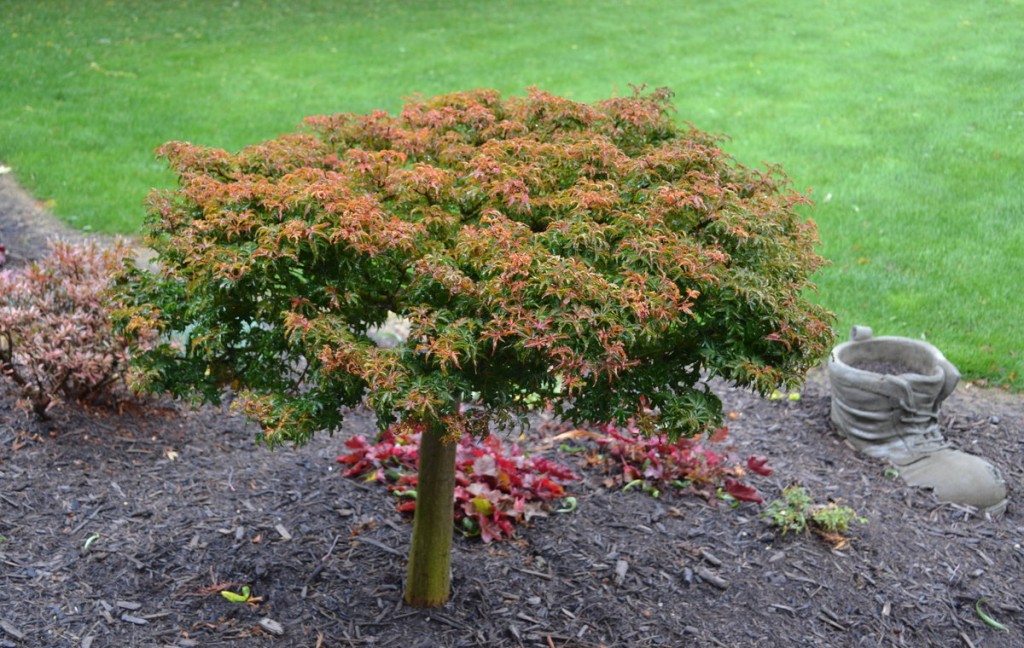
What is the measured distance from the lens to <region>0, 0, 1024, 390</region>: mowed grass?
314 inches

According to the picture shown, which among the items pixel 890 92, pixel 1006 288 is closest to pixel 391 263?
pixel 1006 288

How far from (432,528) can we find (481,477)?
804 mm

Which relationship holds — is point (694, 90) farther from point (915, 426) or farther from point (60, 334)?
point (60, 334)

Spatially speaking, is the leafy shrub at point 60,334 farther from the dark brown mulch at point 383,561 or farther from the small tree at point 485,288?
the small tree at point 485,288

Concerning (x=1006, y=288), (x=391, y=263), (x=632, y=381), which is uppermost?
(x=391, y=263)

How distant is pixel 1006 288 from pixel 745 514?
381 centimetres

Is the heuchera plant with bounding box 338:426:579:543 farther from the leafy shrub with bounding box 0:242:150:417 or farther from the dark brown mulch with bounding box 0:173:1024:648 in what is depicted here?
the leafy shrub with bounding box 0:242:150:417

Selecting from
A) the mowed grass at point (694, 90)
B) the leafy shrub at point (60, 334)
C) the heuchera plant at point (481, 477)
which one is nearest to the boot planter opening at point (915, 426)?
the mowed grass at point (694, 90)

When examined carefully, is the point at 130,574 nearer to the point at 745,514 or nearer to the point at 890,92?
the point at 745,514

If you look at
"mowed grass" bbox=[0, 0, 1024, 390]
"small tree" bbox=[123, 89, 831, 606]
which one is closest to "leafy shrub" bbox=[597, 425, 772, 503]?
"small tree" bbox=[123, 89, 831, 606]

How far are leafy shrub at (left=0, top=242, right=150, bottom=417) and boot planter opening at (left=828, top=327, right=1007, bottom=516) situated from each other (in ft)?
12.0

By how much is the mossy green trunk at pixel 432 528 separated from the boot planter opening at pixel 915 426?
250cm

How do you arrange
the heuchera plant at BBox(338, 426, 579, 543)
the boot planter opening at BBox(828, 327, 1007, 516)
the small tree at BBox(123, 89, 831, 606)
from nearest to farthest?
the small tree at BBox(123, 89, 831, 606) < the heuchera plant at BBox(338, 426, 579, 543) < the boot planter opening at BBox(828, 327, 1007, 516)

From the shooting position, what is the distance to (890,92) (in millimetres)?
12711
